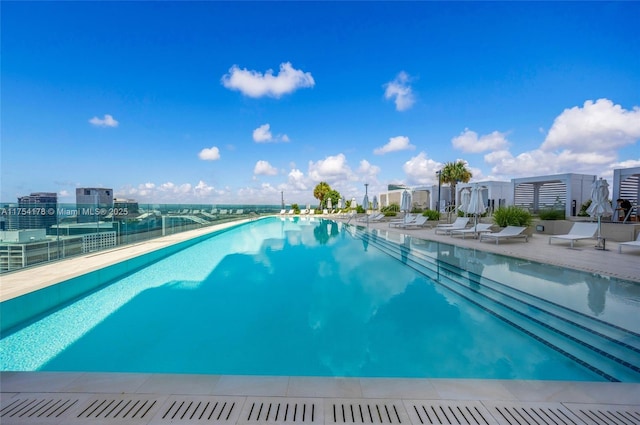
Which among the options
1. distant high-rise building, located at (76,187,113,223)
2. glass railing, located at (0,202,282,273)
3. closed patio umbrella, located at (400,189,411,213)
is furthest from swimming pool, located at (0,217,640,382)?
closed patio umbrella, located at (400,189,411,213)

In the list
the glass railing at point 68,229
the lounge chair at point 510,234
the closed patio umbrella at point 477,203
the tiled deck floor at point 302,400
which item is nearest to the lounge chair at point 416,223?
the closed patio umbrella at point 477,203

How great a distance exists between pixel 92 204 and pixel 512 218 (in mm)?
12428

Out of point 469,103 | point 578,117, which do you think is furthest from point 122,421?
point 469,103

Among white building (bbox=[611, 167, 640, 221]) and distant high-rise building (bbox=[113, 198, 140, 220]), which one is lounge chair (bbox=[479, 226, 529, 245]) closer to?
white building (bbox=[611, 167, 640, 221])

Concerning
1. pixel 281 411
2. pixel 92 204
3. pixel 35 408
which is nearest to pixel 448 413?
pixel 281 411

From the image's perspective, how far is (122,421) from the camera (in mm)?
1464

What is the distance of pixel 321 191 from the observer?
115 feet

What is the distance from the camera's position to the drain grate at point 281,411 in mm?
1489

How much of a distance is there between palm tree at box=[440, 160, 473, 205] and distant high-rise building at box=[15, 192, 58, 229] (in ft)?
75.4

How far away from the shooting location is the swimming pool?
8.19 ft

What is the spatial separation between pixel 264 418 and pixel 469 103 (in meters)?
15.8

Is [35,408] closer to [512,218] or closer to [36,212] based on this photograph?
[36,212]

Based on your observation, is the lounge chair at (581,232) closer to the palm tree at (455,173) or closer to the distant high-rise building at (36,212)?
the distant high-rise building at (36,212)

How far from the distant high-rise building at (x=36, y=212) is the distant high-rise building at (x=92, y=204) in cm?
58
